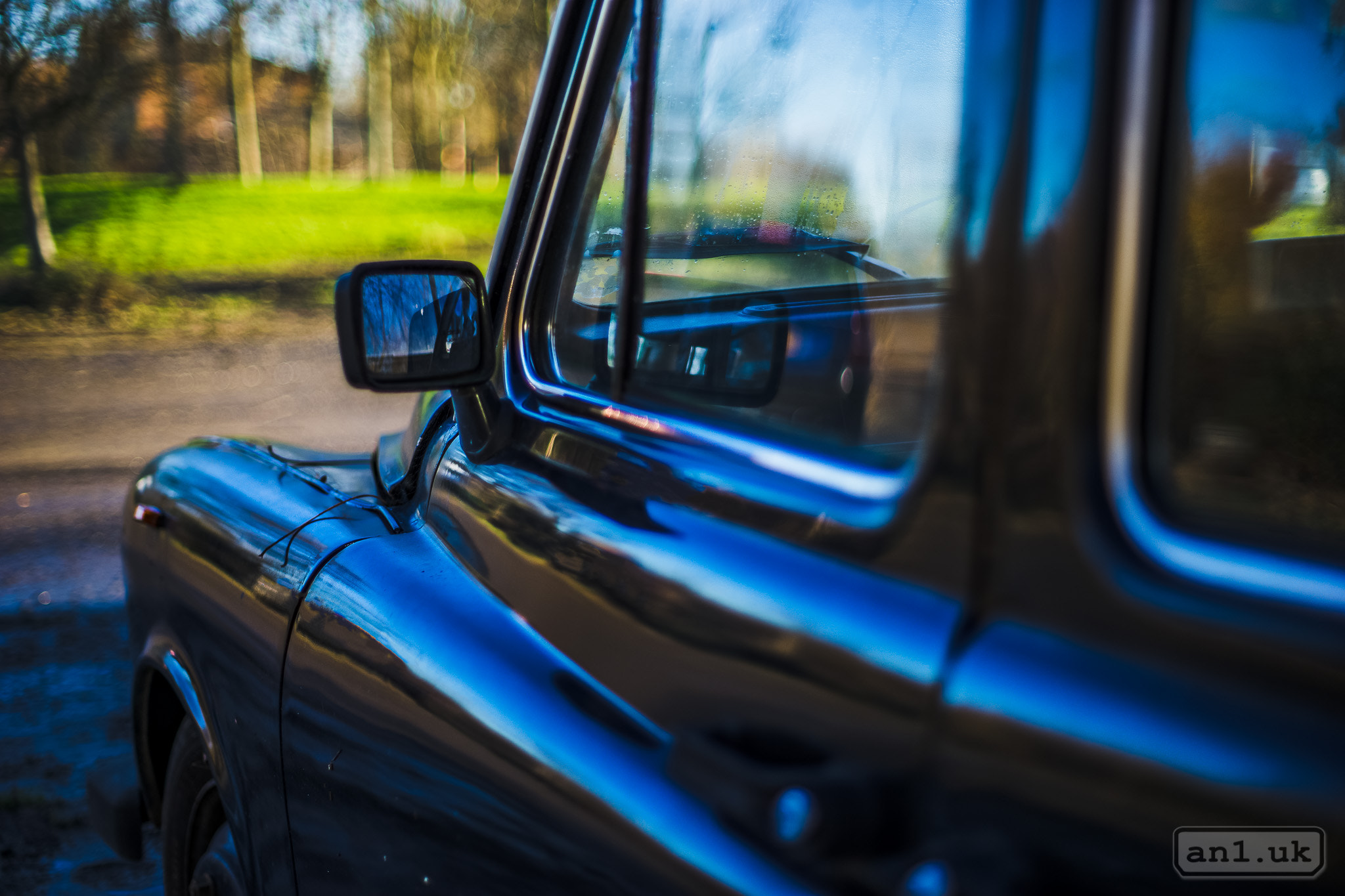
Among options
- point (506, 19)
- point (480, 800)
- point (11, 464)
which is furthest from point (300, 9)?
point (480, 800)

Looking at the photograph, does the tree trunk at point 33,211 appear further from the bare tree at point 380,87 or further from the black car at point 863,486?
the black car at point 863,486

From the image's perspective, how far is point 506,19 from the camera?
21391 mm

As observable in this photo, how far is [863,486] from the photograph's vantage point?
1.02 m

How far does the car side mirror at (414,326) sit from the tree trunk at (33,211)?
17368mm

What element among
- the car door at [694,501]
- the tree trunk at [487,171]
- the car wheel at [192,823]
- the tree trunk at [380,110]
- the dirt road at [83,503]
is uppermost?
the tree trunk at [380,110]

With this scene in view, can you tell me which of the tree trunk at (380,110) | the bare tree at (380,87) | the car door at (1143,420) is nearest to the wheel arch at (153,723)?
the car door at (1143,420)

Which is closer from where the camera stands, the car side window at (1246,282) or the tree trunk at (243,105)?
the car side window at (1246,282)

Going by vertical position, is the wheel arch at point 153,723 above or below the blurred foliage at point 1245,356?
below

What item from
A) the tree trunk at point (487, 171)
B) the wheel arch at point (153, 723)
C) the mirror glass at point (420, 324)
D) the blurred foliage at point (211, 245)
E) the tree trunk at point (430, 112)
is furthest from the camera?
the tree trunk at point (487, 171)

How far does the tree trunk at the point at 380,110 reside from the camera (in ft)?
71.6

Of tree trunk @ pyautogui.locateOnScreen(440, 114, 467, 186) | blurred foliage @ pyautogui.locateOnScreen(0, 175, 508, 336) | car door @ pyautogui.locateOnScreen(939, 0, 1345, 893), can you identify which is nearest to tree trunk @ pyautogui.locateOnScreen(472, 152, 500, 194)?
tree trunk @ pyautogui.locateOnScreen(440, 114, 467, 186)

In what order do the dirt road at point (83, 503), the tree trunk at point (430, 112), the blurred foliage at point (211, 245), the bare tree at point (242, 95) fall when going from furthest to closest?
the tree trunk at point (430, 112), the bare tree at point (242, 95), the blurred foliage at point (211, 245), the dirt road at point (83, 503)

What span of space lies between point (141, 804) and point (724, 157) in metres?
2.19

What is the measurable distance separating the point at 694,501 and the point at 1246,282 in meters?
0.59
